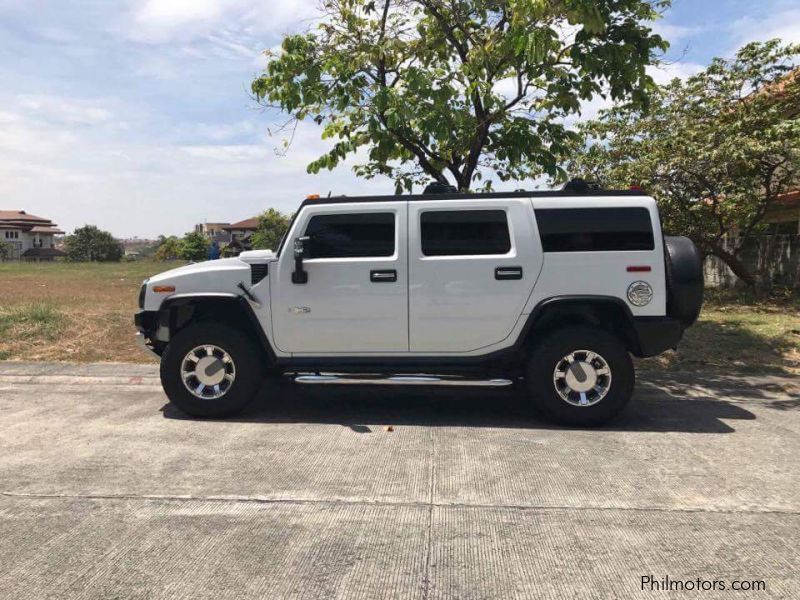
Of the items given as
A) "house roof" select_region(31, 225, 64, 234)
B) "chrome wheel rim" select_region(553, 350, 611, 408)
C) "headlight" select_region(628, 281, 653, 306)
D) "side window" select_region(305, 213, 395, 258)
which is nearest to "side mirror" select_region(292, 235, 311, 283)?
"side window" select_region(305, 213, 395, 258)

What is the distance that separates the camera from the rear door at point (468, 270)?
5.53m

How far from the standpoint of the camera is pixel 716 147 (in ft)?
39.0

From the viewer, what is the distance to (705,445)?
509cm

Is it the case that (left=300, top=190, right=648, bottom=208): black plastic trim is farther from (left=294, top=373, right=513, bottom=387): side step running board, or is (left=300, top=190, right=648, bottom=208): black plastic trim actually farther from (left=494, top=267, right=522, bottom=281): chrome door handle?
(left=294, top=373, right=513, bottom=387): side step running board

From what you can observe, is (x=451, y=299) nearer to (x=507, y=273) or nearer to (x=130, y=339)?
(x=507, y=273)

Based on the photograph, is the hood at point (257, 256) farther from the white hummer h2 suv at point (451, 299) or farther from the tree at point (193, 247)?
the tree at point (193, 247)

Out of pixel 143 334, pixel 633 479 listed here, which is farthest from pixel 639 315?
pixel 143 334

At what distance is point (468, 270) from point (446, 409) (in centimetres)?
152

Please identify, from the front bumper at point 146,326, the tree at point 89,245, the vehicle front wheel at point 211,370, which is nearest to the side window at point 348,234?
the vehicle front wheel at point 211,370

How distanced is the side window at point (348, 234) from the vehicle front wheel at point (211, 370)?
1090mm

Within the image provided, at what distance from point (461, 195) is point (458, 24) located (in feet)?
11.9

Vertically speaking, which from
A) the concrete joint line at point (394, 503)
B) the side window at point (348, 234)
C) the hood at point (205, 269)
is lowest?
the concrete joint line at point (394, 503)

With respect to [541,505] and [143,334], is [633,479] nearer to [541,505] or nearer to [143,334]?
[541,505]

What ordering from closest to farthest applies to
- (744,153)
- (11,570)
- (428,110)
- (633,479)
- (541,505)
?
(11,570) → (541,505) → (633,479) → (428,110) → (744,153)
